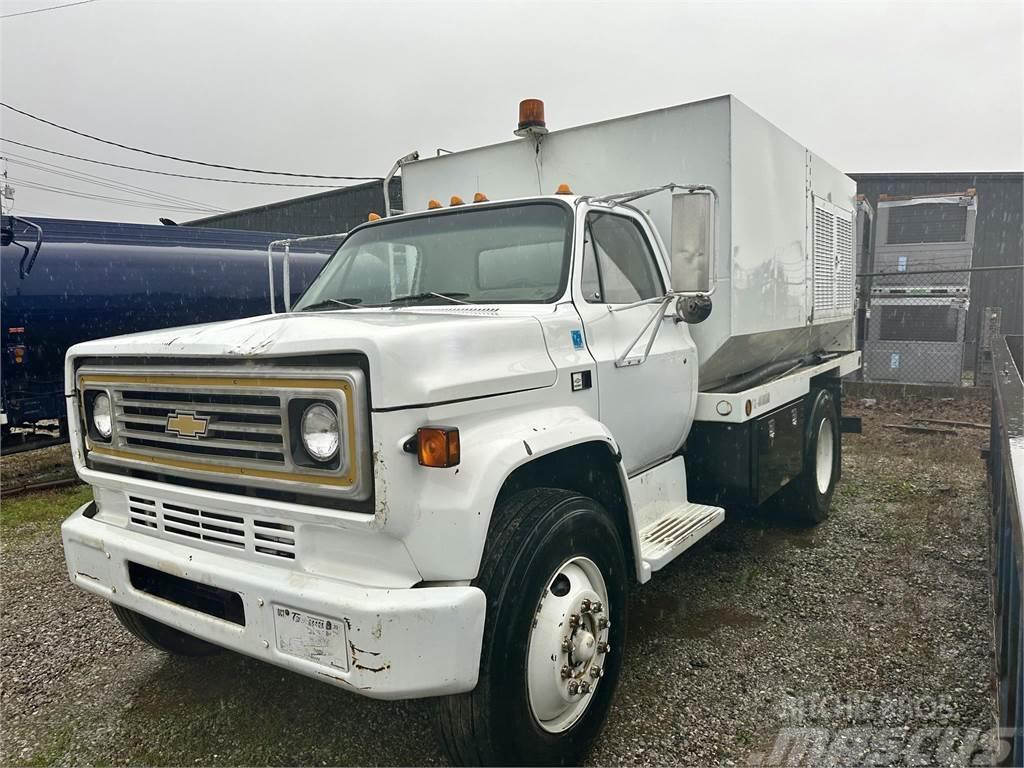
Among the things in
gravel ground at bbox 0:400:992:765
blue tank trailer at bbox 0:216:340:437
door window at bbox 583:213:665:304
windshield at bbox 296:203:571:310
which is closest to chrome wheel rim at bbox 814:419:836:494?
gravel ground at bbox 0:400:992:765

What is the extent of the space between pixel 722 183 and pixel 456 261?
1.65m

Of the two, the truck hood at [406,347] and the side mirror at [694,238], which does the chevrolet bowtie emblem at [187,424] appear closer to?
the truck hood at [406,347]

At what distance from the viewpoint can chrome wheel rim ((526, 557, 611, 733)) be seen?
262cm

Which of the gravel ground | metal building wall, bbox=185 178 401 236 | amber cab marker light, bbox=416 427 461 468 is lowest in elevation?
the gravel ground

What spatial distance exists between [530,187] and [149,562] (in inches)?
127

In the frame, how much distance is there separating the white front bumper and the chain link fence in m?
11.8

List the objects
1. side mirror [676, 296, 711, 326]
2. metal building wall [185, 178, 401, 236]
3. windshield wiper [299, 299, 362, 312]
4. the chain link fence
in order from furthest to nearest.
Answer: metal building wall [185, 178, 401, 236]
the chain link fence
windshield wiper [299, 299, 362, 312]
side mirror [676, 296, 711, 326]

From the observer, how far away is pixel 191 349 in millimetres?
2613

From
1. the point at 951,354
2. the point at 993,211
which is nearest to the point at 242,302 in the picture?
the point at 951,354

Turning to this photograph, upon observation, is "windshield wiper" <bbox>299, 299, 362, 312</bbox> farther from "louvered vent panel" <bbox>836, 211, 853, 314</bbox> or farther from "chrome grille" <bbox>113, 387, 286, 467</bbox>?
"louvered vent panel" <bbox>836, 211, 853, 314</bbox>

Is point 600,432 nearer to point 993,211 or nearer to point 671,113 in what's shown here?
point 671,113

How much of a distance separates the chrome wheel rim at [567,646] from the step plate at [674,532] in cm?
50

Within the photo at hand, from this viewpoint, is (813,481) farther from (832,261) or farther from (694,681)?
(694,681)

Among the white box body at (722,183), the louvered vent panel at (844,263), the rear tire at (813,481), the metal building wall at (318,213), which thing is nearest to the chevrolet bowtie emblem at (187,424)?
the white box body at (722,183)
